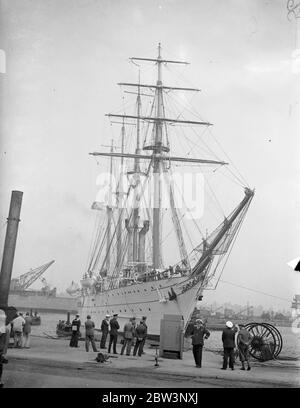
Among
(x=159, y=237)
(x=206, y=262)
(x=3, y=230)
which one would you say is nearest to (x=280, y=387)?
(x=3, y=230)

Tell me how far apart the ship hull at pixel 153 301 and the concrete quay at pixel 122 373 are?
1028cm

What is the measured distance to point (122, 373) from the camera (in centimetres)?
979

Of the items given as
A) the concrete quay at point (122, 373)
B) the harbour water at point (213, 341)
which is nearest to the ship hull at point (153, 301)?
the harbour water at point (213, 341)

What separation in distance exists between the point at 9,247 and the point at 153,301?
14.1 meters

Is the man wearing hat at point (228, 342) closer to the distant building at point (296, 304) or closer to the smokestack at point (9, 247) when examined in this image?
the distant building at point (296, 304)

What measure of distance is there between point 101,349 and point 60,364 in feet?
12.2

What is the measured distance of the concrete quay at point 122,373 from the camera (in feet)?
29.4

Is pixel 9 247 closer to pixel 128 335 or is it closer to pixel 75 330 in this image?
pixel 75 330

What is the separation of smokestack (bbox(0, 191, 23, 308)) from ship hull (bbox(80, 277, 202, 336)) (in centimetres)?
1218

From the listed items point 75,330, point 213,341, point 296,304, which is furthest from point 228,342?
point 213,341

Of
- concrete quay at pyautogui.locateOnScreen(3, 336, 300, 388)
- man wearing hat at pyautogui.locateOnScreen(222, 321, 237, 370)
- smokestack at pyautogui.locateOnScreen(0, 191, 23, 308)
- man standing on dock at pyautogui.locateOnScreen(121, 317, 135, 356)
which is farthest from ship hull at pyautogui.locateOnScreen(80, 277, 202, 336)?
smokestack at pyautogui.locateOnScreen(0, 191, 23, 308)

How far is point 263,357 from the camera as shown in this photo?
14.0 m
